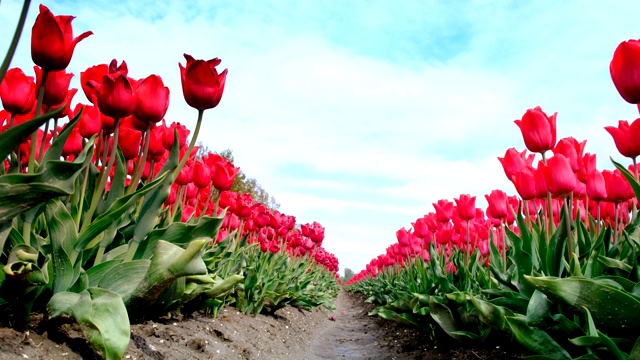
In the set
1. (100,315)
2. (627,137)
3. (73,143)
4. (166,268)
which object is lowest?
(100,315)

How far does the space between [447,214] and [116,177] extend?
4007 millimetres

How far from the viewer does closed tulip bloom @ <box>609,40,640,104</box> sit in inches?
83.0

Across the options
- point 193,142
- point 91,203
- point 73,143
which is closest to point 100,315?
point 91,203

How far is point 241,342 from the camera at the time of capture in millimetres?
3748

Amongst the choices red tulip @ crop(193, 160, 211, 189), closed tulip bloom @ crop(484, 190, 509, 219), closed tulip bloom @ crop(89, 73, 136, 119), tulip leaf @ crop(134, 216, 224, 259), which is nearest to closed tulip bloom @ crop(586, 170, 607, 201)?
closed tulip bloom @ crop(484, 190, 509, 219)

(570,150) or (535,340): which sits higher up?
(570,150)

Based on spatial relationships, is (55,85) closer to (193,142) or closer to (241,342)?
(193,142)

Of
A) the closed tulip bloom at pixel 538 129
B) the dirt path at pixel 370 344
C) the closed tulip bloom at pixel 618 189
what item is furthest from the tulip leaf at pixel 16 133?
the dirt path at pixel 370 344

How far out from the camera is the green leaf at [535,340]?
2.23m

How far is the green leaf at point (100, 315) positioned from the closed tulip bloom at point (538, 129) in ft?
7.76

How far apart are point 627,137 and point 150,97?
8.27 ft

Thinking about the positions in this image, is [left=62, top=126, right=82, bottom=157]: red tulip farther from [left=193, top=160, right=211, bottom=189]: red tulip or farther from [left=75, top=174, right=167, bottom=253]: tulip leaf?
[left=193, top=160, right=211, bottom=189]: red tulip

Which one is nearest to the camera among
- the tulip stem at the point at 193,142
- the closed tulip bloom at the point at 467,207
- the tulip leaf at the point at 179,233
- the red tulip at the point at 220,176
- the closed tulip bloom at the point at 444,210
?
the tulip stem at the point at 193,142

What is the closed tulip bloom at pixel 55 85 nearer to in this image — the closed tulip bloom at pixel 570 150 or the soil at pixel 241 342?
the soil at pixel 241 342
